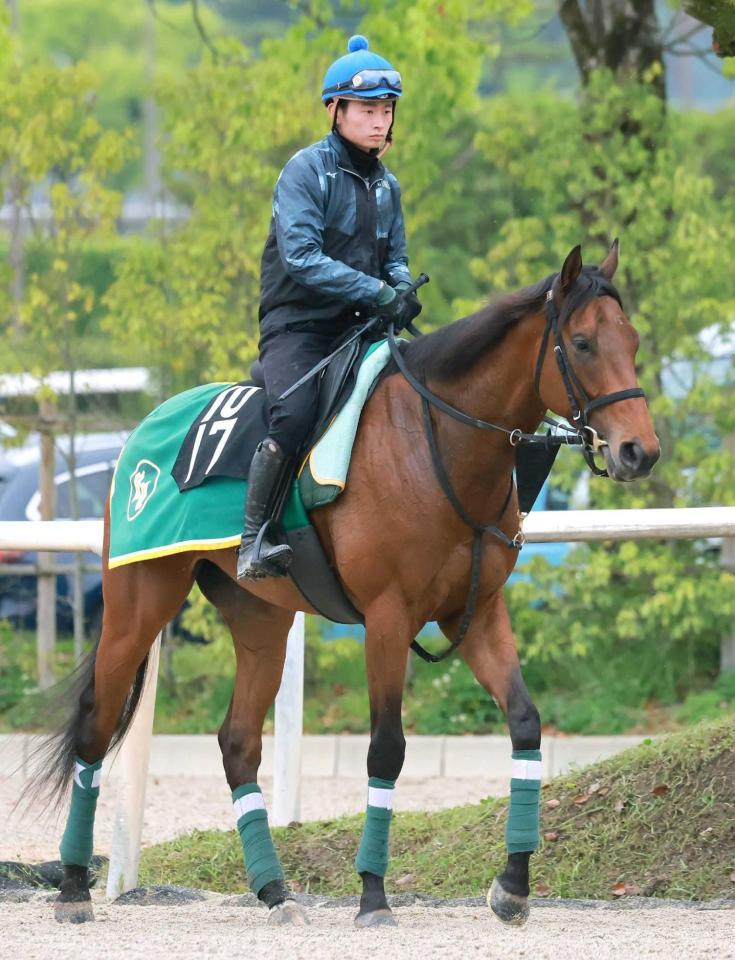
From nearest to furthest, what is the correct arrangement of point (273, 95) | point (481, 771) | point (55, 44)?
point (481, 771) → point (273, 95) → point (55, 44)

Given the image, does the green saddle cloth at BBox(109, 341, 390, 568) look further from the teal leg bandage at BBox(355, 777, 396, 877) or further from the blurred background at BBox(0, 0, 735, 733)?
the blurred background at BBox(0, 0, 735, 733)

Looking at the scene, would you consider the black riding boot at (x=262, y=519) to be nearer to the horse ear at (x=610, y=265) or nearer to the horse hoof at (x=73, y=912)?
the horse ear at (x=610, y=265)

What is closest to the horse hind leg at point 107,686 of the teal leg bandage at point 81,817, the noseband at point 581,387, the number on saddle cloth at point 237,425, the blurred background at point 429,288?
the teal leg bandage at point 81,817

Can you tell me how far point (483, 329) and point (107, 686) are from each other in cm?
204

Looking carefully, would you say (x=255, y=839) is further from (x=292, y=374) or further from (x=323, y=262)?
(x=323, y=262)

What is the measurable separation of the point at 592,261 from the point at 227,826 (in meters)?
4.75

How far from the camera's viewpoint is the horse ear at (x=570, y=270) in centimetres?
515

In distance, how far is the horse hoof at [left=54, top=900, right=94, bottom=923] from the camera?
5984 millimetres

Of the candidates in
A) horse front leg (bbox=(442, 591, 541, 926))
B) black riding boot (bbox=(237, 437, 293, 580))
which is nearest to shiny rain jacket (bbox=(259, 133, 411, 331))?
black riding boot (bbox=(237, 437, 293, 580))

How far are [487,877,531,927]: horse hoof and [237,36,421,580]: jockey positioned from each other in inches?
50.2

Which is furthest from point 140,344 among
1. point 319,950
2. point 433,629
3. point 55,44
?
point 55,44

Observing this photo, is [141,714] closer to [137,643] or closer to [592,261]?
[137,643]

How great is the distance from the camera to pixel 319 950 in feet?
16.8

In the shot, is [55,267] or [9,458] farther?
[9,458]
